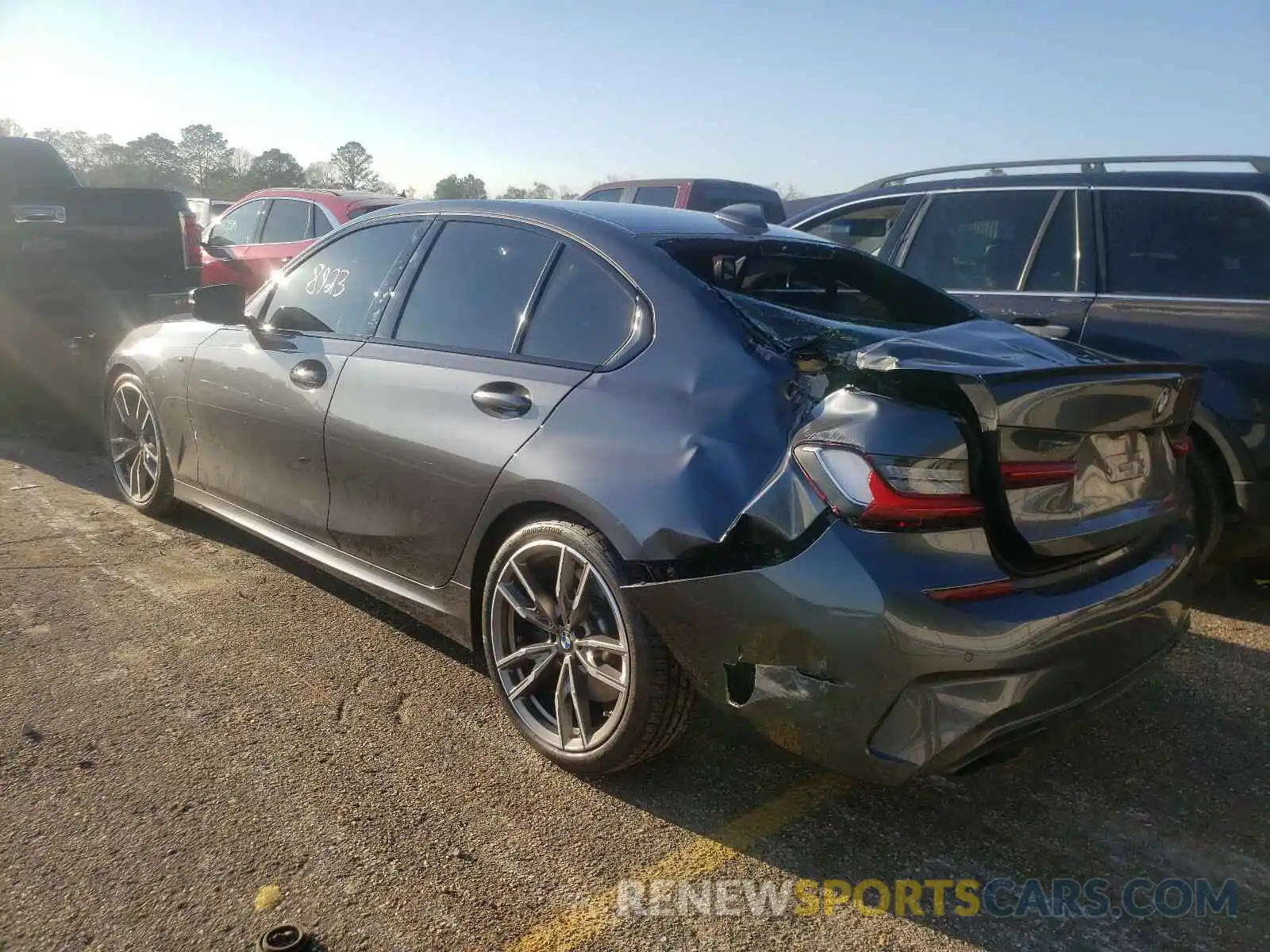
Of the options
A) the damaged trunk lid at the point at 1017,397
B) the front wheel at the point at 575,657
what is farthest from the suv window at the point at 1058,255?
the front wheel at the point at 575,657

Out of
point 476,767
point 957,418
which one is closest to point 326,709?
point 476,767

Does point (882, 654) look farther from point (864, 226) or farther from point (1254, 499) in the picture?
point (864, 226)

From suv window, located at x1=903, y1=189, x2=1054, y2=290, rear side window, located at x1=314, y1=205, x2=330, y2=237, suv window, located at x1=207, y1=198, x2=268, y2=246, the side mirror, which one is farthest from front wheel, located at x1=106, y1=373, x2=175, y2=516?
suv window, located at x1=207, y1=198, x2=268, y2=246

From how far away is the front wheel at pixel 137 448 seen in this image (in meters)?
4.84

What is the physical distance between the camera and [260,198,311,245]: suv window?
407 inches

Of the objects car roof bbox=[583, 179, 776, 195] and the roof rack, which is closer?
the roof rack

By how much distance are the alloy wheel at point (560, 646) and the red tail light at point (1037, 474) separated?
40.5 inches

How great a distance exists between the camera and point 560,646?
286 centimetres

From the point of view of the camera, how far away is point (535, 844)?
2.54 meters

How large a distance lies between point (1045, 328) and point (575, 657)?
2.43 metres

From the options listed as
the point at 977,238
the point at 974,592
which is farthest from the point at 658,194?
the point at 974,592

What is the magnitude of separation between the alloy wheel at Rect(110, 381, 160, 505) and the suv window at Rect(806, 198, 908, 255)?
364 centimetres

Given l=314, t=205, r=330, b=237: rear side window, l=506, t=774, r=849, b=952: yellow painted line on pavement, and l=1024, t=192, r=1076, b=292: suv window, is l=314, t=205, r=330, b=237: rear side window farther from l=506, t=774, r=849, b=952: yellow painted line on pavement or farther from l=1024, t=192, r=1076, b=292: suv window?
l=506, t=774, r=849, b=952: yellow painted line on pavement

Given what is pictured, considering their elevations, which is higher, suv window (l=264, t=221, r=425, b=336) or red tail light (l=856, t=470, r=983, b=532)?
suv window (l=264, t=221, r=425, b=336)
